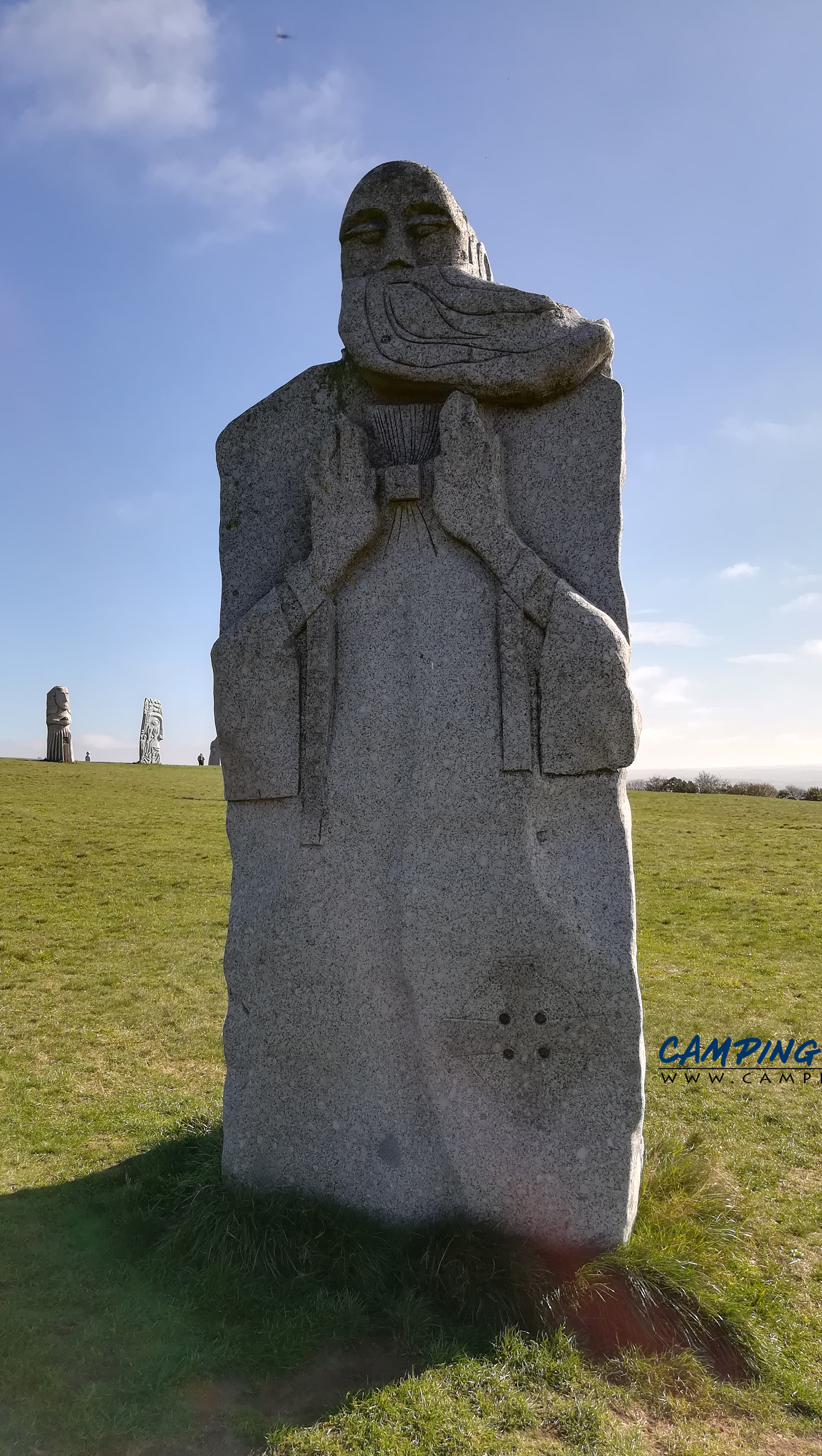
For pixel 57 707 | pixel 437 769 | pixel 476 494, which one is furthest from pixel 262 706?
pixel 57 707

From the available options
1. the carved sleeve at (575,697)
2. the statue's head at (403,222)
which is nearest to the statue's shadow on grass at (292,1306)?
the carved sleeve at (575,697)

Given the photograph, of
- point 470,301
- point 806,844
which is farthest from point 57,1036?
point 806,844

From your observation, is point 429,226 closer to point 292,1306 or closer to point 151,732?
point 292,1306

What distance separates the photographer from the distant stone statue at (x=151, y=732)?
27.2 meters

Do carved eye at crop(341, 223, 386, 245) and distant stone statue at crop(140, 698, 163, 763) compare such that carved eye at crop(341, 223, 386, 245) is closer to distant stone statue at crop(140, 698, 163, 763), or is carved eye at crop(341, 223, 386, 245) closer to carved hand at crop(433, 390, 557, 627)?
carved hand at crop(433, 390, 557, 627)

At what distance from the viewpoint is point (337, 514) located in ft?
13.4

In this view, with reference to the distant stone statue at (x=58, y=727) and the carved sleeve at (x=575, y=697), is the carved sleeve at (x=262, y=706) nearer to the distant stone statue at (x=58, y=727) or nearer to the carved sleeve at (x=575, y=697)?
the carved sleeve at (x=575, y=697)

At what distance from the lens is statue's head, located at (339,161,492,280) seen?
13.7ft

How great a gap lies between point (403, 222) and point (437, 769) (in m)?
2.44

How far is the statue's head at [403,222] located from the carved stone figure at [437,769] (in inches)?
0.4

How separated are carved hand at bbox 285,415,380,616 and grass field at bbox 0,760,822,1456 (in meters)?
2.58

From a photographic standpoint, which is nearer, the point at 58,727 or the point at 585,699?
the point at 585,699

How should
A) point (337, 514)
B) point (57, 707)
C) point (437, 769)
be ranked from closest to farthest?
1. point (437, 769)
2. point (337, 514)
3. point (57, 707)

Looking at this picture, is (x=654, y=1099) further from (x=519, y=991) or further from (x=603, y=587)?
(x=603, y=587)
